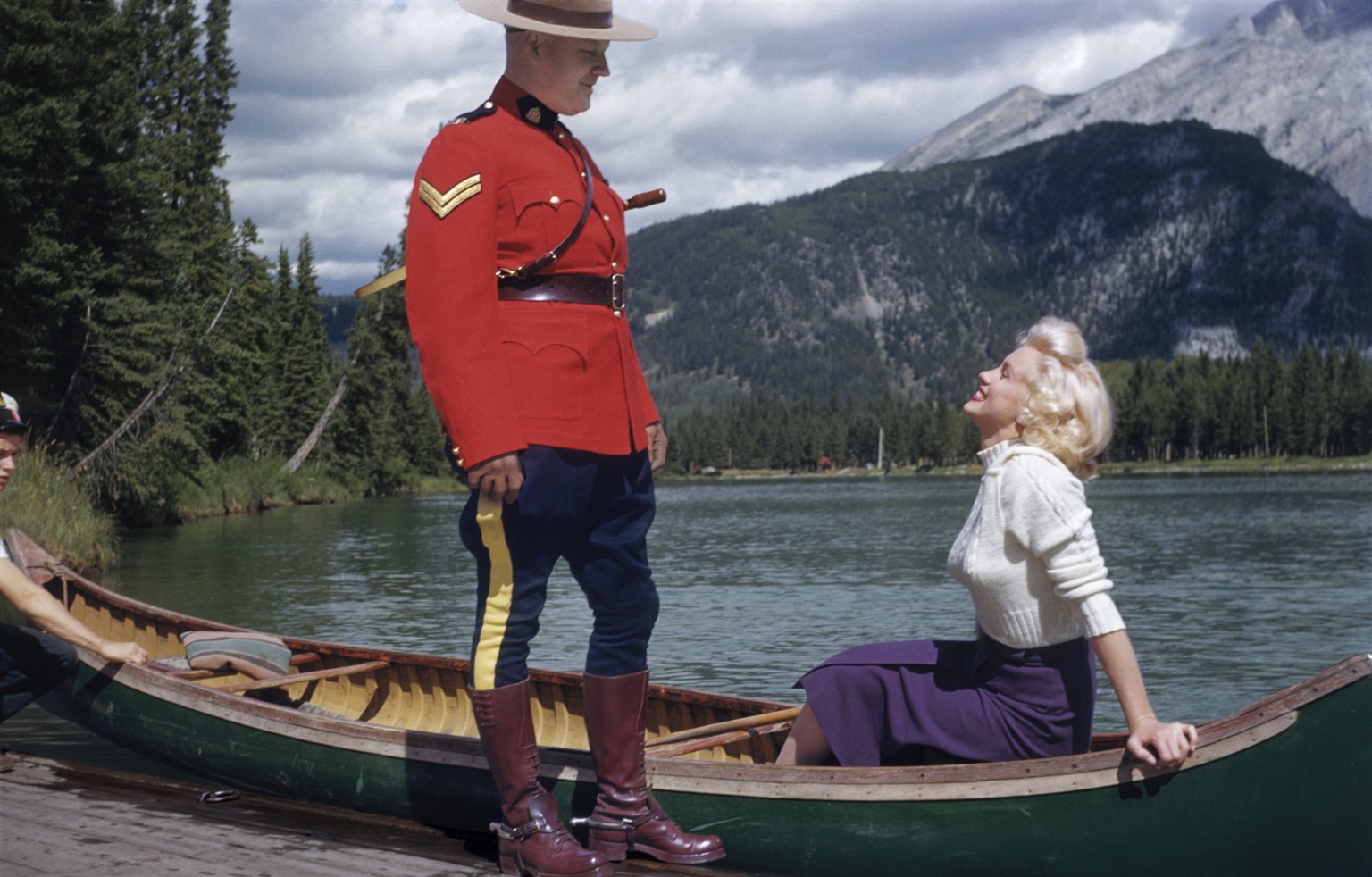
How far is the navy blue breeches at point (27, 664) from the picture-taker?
6.94 metres

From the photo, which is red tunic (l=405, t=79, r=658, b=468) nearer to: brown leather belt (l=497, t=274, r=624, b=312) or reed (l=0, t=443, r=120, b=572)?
brown leather belt (l=497, t=274, r=624, b=312)

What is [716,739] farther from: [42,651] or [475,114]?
[42,651]

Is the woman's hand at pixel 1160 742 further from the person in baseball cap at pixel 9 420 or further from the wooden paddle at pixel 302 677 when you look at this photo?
the person in baseball cap at pixel 9 420

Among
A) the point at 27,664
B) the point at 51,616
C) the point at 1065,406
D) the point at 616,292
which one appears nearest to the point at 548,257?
the point at 616,292

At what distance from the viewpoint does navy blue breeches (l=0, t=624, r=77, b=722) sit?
6938mm

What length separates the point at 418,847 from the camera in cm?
518

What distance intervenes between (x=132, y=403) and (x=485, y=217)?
32.6 m

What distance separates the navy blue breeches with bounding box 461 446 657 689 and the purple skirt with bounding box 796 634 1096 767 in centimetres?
67

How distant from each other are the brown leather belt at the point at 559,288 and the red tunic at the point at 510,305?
0.02 metres

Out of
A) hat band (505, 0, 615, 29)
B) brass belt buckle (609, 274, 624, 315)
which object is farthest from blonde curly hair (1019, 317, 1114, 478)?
hat band (505, 0, 615, 29)

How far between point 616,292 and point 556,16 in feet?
3.01

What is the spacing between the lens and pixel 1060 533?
415 centimetres

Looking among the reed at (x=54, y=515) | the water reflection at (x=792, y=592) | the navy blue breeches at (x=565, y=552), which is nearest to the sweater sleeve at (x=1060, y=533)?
the navy blue breeches at (x=565, y=552)

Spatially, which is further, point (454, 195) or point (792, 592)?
point (792, 592)
